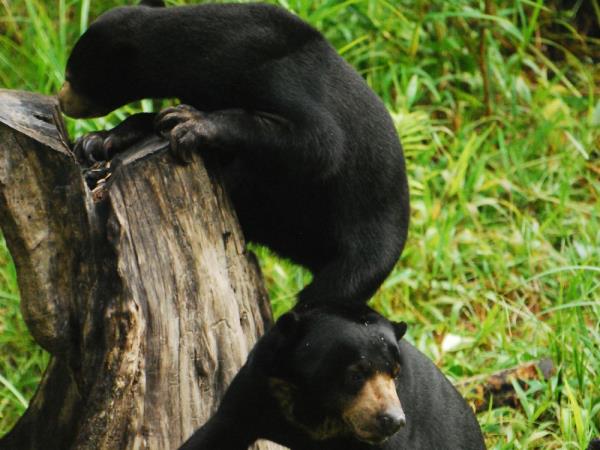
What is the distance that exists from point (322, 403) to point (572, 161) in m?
4.18

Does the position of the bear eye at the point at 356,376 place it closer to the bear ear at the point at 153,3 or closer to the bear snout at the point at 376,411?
the bear snout at the point at 376,411

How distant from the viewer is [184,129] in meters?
4.15

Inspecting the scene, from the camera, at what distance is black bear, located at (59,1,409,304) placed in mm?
4426

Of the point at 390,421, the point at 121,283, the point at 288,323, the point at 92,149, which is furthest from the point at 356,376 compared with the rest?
the point at 92,149

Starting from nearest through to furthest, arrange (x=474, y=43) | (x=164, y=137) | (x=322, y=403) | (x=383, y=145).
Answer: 1. (x=322, y=403)
2. (x=164, y=137)
3. (x=383, y=145)
4. (x=474, y=43)

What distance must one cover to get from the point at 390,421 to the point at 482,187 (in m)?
3.74

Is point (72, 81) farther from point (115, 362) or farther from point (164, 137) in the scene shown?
point (115, 362)

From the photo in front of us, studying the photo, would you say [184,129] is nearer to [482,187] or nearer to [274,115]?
[274,115]

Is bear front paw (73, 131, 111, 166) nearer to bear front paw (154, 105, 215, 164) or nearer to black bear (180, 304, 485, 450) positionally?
bear front paw (154, 105, 215, 164)

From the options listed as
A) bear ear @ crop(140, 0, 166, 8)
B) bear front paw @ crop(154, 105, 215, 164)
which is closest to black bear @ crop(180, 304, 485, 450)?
bear front paw @ crop(154, 105, 215, 164)

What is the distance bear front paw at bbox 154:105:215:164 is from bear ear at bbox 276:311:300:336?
867 mm

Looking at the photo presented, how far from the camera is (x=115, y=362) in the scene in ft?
12.4

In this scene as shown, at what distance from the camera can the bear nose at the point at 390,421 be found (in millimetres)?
3301

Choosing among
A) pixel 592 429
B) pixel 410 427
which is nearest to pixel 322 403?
pixel 410 427
